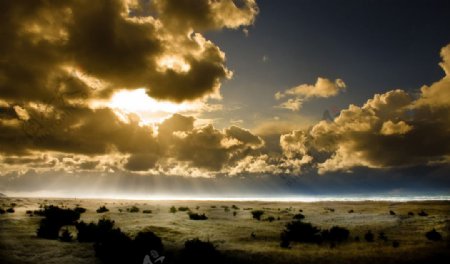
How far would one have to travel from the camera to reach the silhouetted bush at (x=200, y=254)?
17.0 meters

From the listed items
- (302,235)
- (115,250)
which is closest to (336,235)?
(302,235)

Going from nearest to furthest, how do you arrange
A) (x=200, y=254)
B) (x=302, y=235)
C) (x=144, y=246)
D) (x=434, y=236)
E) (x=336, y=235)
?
(x=200, y=254) → (x=144, y=246) → (x=434, y=236) → (x=302, y=235) → (x=336, y=235)

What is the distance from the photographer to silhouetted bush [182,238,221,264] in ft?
55.7

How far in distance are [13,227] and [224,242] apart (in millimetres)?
17330

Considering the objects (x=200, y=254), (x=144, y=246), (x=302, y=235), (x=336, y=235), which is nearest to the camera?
(x=200, y=254)

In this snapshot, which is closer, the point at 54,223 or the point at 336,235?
the point at 336,235

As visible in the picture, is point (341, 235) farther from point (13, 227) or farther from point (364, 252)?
point (13, 227)

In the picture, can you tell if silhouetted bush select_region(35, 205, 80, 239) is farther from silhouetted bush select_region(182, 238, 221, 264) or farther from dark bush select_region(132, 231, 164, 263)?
silhouetted bush select_region(182, 238, 221, 264)

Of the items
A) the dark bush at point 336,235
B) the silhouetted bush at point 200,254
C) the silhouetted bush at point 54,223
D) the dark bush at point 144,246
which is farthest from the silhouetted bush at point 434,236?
the silhouetted bush at point 54,223

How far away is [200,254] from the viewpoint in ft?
57.2

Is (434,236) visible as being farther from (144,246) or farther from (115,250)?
(115,250)

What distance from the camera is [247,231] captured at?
87.4 ft

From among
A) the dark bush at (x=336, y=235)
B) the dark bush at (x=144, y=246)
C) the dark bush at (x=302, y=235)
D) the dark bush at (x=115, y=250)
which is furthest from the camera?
the dark bush at (x=336, y=235)

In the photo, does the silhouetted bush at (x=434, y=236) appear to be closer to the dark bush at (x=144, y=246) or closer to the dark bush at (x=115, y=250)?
the dark bush at (x=144, y=246)
